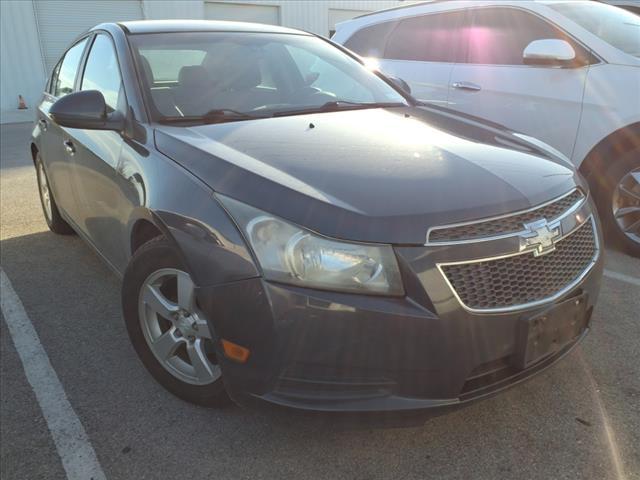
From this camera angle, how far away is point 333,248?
5.46 ft

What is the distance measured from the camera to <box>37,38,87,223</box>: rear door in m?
3.40

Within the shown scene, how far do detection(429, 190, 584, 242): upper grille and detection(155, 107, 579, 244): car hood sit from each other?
0.09 feet

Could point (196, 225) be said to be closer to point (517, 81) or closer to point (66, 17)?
point (517, 81)

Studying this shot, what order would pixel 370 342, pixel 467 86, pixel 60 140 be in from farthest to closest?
pixel 467 86 < pixel 60 140 < pixel 370 342

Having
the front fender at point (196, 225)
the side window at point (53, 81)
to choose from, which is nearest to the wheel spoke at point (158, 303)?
the front fender at point (196, 225)

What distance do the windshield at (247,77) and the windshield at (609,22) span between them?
69.0 inches

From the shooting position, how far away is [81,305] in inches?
126

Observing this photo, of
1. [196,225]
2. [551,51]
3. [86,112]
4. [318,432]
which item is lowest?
[318,432]

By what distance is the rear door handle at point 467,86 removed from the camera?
14.5 feet

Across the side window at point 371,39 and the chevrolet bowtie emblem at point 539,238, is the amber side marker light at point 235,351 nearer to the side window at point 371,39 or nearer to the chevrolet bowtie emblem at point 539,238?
the chevrolet bowtie emblem at point 539,238

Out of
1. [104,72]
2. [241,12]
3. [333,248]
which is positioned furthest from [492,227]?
[241,12]

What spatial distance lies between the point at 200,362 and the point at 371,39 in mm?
4451

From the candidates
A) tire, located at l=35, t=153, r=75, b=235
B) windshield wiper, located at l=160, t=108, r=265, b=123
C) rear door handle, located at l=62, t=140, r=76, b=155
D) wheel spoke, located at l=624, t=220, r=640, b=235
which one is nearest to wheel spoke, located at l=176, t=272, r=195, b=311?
windshield wiper, located at l=160, t=108, r=265, b=123

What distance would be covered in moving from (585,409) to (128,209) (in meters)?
2.10
